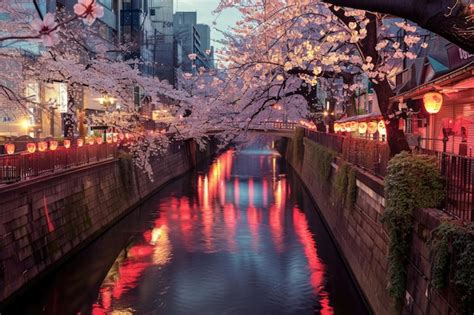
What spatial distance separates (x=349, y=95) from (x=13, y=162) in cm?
1752

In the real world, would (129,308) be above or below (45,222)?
below

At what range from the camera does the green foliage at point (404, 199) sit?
9.88 metres

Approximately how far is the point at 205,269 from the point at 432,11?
1479 cm

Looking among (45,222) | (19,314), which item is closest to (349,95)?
(45,222)

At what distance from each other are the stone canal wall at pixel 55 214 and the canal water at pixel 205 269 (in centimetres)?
62

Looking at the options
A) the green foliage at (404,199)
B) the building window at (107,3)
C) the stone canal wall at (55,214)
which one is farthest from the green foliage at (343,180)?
the building window at (107,3)

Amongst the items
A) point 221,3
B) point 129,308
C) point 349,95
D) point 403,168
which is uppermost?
point 221,3

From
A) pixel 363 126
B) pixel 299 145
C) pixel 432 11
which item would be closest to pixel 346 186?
pixel 363 126

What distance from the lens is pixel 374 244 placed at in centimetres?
1409

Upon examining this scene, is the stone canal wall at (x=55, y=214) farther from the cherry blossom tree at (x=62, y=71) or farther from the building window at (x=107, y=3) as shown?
the building window at (x=107, y=3)

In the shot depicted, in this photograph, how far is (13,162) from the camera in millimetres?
15734

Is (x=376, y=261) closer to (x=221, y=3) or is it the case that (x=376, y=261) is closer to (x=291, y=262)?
(x=291, y=262)

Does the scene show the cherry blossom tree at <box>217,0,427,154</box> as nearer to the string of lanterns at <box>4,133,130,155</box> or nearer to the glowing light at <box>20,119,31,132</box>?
the string of lanterns at <box>4,133,130,155</box>

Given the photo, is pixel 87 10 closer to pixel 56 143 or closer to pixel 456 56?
pixel 456 56
